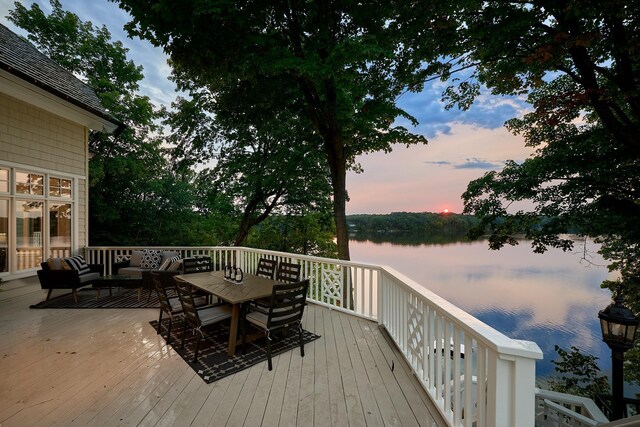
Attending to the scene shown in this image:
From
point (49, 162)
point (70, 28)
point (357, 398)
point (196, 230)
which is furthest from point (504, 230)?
point (70, 28)

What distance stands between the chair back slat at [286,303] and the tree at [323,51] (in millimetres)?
3584

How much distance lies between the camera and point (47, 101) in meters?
5.48

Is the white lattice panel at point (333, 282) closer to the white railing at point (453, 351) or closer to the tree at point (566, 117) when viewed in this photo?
the white railing at point (453, 351)

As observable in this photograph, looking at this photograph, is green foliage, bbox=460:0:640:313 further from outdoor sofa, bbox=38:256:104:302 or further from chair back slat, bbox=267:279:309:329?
outdoor sofa, bbox=38:256:104:302

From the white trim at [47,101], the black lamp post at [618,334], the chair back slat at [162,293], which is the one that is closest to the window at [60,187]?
the white trim at [47,101]

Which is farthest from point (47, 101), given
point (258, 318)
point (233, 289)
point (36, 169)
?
point (258, 318)

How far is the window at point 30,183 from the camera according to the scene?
5.59 meters

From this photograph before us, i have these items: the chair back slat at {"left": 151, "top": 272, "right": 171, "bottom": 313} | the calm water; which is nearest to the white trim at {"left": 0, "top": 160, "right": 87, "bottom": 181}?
the chair back slat at {"left": 151, "top": 272, "right": 171, "bottom": 313}

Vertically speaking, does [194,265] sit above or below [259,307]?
above

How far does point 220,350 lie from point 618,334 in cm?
466

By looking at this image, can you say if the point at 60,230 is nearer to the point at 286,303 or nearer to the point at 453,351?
the point at 286,303

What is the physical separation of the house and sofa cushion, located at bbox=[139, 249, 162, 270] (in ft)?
6.20

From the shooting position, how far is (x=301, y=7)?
550 cm

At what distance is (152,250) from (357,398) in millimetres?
6262
